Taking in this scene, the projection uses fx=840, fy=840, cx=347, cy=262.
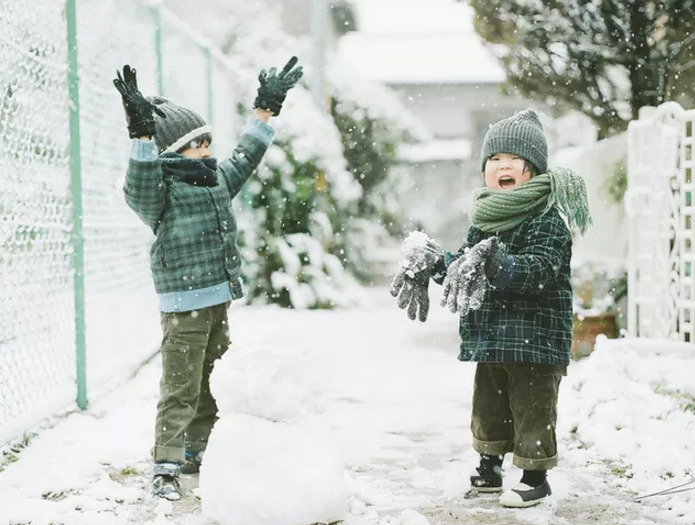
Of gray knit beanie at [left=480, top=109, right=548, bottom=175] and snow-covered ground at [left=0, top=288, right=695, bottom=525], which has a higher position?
gray knit beanie at [left=480, top=109, right=548, bottom=175]

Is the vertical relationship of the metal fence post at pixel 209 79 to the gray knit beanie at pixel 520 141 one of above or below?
above

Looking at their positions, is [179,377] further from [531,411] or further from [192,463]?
[531,411]

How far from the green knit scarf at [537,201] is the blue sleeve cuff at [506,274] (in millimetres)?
231

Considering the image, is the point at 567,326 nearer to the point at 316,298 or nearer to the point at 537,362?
the point at 537,362

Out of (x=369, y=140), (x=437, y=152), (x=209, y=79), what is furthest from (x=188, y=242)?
(x=437, y=152)

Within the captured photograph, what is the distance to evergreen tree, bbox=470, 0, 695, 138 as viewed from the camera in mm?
6957

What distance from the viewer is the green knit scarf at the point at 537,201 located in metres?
3.10

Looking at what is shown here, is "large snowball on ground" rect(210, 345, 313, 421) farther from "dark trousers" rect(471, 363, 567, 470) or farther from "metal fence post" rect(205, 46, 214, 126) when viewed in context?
"metal fence post" rect(205, 46, 214, 126)

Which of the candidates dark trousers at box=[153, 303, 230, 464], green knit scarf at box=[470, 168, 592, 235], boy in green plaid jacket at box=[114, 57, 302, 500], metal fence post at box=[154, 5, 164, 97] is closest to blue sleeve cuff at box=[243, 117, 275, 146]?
boy in green plaid jacket at box=[114, 57, 302, 500]

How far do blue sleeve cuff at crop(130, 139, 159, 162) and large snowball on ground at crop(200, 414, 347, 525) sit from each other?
39.6 inches

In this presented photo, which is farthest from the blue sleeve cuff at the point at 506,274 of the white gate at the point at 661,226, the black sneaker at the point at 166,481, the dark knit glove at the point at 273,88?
the white gate at the point at 661,226

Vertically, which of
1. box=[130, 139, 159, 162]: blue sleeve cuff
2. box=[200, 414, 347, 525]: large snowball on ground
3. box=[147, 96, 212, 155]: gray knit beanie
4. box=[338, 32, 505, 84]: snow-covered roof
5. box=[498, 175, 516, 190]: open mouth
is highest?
box=[338, 32, 505, 84]: snow-covered roof

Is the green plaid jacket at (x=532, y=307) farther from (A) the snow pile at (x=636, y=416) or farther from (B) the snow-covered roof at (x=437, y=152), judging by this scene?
(B) the snow-covered roof at (x=437, y=152)

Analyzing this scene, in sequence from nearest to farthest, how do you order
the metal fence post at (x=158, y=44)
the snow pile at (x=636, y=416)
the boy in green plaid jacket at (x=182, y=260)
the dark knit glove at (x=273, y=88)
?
1. the boy in green plaid jacket at (x=182, y=260)
2. the snow pile at (x=636, y=416)
3. the dark knit glove at (x=273, y=88)
4. the metal fence post at (x=158, y=44)
